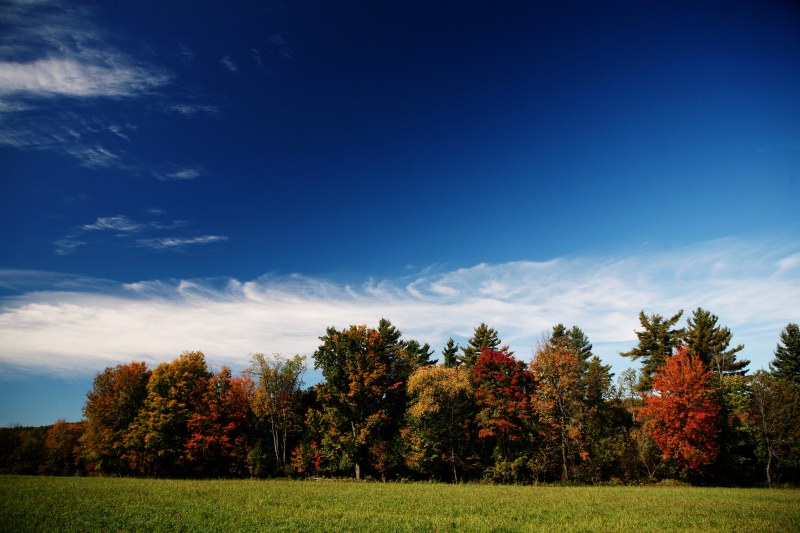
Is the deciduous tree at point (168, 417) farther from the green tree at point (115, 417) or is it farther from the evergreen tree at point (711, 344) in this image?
the evergreen tree at point (711, 344)

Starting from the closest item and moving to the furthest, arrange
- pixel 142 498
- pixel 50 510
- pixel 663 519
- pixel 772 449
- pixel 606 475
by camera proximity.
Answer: pixel 663 519 < pixel 50 510 < pixel 142 498 < pixel 772 449 < pixel 606 475

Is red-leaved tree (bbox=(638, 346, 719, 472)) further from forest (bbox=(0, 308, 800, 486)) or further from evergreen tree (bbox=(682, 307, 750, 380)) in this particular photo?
evergreen tree (bbox=(682, 307, 750, 380))

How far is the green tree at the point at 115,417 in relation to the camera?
5631cm

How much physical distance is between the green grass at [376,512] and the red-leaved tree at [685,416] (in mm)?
15043

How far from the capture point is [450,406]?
4950 centimetres

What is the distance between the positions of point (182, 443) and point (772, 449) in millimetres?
71559

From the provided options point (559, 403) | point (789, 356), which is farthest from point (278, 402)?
point (789, 356)

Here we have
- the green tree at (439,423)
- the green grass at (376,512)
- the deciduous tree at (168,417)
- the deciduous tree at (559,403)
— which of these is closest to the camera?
the green grass at (376,512)

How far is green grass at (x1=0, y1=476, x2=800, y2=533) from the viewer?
57.7 feet

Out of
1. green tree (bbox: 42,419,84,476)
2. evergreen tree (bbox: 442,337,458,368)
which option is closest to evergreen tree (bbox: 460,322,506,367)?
evergreen tree (bbox: 442,337,458,368)

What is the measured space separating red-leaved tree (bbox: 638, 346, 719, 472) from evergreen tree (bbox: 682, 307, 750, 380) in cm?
1732

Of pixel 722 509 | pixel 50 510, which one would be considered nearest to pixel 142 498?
pixel 50 510

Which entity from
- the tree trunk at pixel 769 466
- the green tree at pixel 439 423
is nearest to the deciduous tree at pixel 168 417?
the green tree at pixel 439 423

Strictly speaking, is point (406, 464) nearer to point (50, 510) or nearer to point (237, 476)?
point (237, 476)
